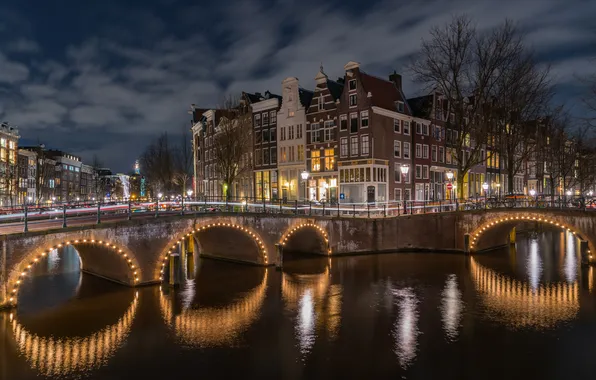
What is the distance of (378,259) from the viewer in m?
33.1

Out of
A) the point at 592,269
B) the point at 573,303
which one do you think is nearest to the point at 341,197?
the point at 592,269

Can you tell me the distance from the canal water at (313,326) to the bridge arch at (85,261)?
2.54ft

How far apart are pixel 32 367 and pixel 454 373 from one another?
1396cm

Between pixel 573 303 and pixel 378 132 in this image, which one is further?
pixel 378 132

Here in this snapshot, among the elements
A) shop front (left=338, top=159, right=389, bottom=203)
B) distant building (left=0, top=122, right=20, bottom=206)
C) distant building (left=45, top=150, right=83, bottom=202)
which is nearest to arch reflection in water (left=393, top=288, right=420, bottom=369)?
shop front (left=338, top=159, right=389, bottom=203)

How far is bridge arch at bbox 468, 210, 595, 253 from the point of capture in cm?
2969

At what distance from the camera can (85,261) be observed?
2908 cm

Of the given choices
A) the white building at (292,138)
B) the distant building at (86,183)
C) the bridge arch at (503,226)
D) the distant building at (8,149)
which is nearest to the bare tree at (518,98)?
the bridge arch at (503,226)

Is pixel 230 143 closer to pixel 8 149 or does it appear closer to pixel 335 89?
pixel 335 89

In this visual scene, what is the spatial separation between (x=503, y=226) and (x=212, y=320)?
94.0 feet

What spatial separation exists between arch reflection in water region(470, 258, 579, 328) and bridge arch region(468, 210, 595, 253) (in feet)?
19.5

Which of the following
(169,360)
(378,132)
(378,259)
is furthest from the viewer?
(378,132)

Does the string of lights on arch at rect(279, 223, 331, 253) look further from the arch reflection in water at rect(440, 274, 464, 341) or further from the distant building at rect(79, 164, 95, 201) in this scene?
the distant building at rect(79, 164, 95, 201)

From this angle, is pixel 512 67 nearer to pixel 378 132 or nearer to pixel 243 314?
pixel 378 132
